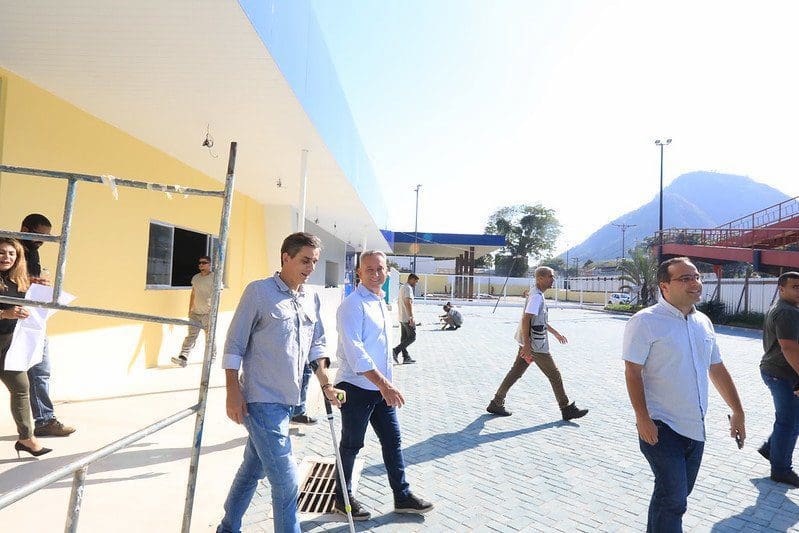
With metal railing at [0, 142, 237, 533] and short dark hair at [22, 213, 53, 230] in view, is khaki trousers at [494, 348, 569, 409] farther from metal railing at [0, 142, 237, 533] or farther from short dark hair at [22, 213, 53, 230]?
short dark hair at [22, 213, 53, 230]

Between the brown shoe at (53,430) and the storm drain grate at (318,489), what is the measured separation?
7.29ft

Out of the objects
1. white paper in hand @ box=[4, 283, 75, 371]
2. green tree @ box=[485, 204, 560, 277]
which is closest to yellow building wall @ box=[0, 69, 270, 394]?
white paper in hand @ box=[4, 283, 75, 371]

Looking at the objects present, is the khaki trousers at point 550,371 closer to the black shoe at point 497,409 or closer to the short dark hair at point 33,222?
the black shoe at point 497,409

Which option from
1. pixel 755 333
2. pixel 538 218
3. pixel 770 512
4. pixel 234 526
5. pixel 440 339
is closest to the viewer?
pixel 234 526

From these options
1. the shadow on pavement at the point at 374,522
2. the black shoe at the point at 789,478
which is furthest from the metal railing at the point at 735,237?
the shadow on pavement at the point at 374,522

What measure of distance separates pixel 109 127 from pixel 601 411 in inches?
274

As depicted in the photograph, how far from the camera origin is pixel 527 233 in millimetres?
67438

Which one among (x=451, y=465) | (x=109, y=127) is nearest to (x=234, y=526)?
(x=451, y=465)

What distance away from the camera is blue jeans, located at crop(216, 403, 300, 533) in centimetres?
223

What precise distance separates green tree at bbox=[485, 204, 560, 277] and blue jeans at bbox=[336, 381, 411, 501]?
6449 centimetres

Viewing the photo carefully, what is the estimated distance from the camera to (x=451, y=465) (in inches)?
153

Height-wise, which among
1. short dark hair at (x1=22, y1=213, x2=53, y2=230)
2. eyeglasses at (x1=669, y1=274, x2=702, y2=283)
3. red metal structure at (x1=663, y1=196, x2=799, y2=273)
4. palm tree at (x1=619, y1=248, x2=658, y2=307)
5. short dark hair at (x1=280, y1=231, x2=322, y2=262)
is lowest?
eyeglasses at (x1=669, y1=274, x2=702, y2=283)

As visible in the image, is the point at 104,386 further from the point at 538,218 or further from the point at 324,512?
the point at 538,218

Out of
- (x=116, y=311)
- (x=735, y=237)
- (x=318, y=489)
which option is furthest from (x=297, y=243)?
(x=735, y=237)
